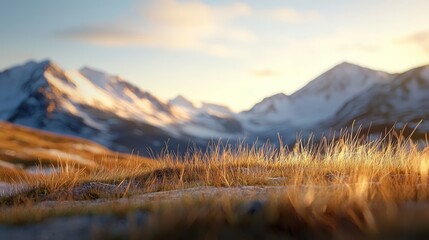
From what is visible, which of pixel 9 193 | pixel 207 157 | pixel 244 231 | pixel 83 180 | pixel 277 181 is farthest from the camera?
pixel 207 157

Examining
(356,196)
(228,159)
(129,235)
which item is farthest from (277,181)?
(129,235)

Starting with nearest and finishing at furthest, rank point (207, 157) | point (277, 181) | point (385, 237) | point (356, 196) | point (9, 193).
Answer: point (385, 237) < point (356, 196) < point (277, 181) < point (9, 193) < point (207, 157)

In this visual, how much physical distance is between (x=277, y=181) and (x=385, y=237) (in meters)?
6.24

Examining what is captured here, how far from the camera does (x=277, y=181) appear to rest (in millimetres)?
10383

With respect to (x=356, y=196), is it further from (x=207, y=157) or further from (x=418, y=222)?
(x=207, y=157)

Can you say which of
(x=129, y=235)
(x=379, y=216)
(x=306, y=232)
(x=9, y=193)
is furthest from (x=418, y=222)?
(x=9, y=193)

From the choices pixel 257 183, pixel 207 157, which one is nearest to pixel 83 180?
pixel 207 157

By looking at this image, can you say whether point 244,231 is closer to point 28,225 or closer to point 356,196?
point 356,196

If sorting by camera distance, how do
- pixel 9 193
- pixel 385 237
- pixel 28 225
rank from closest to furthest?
pixel 385 237 → pixel 28 225 → pixel 9 193

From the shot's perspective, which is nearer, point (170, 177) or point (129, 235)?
point (129, 235)

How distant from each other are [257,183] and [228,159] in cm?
337

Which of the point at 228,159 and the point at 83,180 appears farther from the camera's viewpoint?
the point at 228,159

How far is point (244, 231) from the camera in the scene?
14.8 ft

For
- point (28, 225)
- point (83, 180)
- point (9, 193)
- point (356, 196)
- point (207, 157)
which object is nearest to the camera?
point (28, 225)
